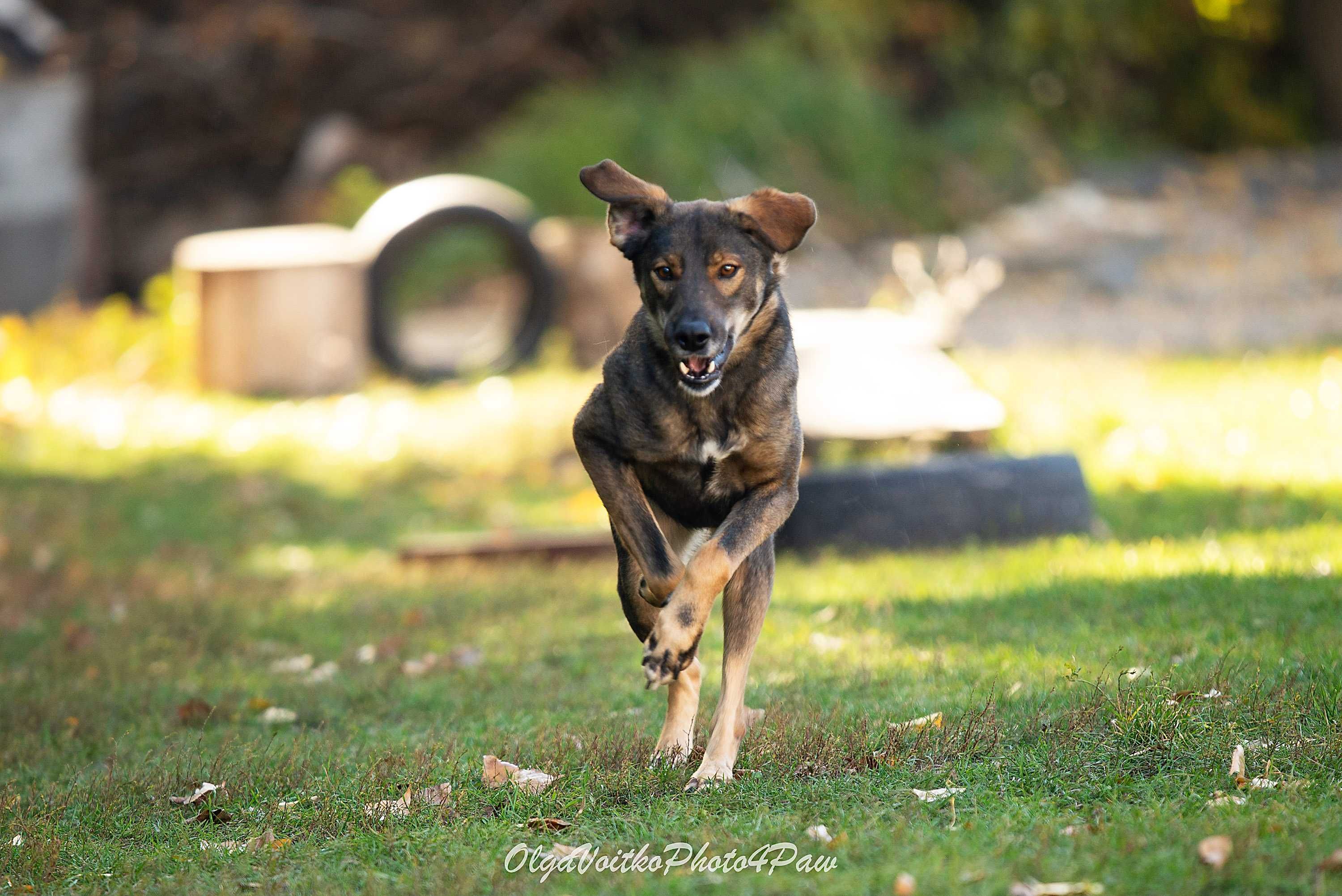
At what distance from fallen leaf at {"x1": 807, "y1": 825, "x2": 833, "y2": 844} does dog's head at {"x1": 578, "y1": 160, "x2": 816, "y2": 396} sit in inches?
52.5

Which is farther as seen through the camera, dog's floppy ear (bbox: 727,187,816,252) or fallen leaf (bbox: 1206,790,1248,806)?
dog's floppy ear (bbox: 727,187,816,252)

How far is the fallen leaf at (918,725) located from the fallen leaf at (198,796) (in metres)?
2.11

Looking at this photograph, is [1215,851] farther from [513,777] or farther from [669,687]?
[513,777]

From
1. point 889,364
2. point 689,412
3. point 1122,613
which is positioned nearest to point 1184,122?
point 889,364

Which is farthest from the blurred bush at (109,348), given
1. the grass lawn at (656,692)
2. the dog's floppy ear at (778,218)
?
the dog's floppy ear at (778,218)

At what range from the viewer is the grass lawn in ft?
12.8

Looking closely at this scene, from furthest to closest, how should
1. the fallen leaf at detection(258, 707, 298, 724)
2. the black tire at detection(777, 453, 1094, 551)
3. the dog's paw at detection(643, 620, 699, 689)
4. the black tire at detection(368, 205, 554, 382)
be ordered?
the black tire at detection(368, 205, 554, 382) → the black tire at detection(777, 453, 1094, 551) → the fallen leaf at detection(258, 707, 298, 724) → the dog's paw at detection(643, 620, 699, 689)

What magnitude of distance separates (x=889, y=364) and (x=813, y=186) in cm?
813

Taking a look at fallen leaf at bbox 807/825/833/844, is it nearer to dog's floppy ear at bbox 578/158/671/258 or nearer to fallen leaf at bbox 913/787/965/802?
fallen leaf at bbox 913/787/965/802

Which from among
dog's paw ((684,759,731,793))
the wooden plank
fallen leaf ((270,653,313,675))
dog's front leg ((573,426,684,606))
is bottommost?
fallen leaf ((270,653,313,675))

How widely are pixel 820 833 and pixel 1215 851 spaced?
0.98 meters

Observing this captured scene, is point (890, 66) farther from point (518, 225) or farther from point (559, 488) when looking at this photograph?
point (559, 488)

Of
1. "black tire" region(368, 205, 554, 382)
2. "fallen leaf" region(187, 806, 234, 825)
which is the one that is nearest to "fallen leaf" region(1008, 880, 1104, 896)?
"fallen leaf" region(187, 806, 234, 825)

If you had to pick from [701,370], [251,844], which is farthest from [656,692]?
[251,844]
